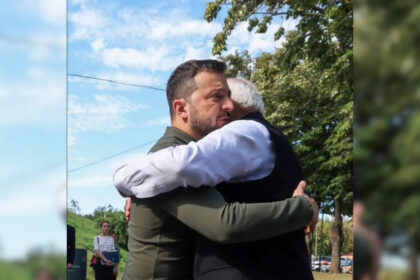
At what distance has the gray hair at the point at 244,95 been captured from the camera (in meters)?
1.18

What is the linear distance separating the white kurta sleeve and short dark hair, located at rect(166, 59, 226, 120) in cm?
Answer: 19

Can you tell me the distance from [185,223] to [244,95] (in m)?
0.36

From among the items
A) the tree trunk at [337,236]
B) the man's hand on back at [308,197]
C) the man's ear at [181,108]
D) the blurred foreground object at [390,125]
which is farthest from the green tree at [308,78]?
the blurred foreground object at [390,125]

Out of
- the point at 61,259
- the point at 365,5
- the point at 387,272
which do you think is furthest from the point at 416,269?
the point at 61,259

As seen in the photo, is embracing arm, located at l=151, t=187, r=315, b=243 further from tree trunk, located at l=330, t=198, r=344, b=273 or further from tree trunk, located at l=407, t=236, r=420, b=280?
tree trunk, located at l=407, t=236, r=420, b=280

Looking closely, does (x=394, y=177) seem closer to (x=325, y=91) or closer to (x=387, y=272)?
(x=387, y=272)

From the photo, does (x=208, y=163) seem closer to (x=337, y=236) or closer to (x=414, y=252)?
(x=337, y=236)

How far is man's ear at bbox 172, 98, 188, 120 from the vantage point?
1179 millimetres

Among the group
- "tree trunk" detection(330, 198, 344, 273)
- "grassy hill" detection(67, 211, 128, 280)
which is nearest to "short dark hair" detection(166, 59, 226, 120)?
"tree trunk" detection(330, 198, 344, 273)

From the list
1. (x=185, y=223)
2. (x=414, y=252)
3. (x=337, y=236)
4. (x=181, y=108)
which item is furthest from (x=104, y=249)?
(x=414, y=252)

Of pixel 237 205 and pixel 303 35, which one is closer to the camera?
pixel 237 205

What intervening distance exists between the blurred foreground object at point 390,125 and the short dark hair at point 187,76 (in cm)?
87

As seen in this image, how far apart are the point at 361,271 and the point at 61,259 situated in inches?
30.0

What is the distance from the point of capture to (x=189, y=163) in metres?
0.93
